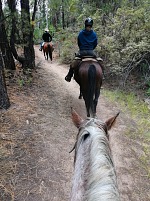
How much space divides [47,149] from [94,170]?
3.54 m

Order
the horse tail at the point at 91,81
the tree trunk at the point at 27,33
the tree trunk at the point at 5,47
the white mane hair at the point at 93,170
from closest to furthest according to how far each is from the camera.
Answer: the white mane hair at the point at 93,170, the horse tail at the point at 91,81, the tree trunk at the point at 5,47, the tree trunk at the point at 27,33

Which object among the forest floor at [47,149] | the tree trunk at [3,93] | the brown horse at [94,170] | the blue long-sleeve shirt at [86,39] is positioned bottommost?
the forest floor at [47,149]

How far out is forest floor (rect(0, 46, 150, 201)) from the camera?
412 cm

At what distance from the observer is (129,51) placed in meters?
9.64

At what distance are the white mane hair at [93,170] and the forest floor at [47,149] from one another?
87.9 inches

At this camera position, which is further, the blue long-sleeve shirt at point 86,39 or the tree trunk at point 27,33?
the tree trunk at point 27,33

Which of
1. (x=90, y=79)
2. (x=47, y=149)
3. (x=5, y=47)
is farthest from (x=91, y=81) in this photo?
(x=5, y=47)

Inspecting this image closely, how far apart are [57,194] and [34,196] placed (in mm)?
373

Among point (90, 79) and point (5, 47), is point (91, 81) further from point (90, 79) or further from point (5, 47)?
point (5, 47)

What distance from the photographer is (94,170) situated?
1720 millimetres

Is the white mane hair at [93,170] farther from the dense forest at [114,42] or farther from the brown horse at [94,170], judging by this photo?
the dense forest at [114,42]

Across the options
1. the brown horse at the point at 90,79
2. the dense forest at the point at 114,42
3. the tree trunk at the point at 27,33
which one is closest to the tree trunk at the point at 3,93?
the brown horse at the point at 90,79

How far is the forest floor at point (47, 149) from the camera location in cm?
412

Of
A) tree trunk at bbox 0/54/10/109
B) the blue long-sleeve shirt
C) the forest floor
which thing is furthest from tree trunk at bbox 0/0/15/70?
the blue long-sleeve shirt
